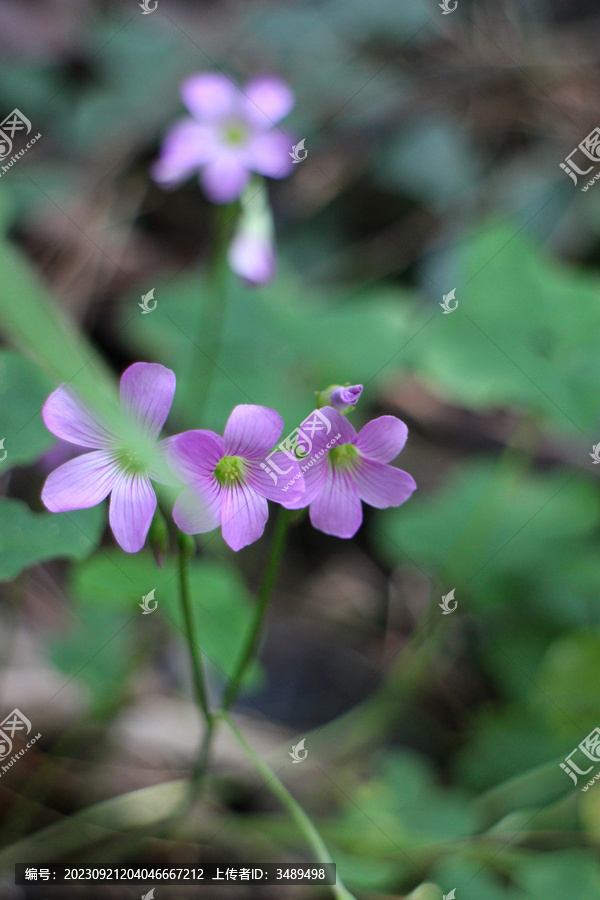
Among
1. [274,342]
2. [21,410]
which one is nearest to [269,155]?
[274,342]

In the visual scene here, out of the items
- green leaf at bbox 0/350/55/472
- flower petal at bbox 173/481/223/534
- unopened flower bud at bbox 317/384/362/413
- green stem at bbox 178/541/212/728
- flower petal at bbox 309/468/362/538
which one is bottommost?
green stem at bbox 178/541/212/728

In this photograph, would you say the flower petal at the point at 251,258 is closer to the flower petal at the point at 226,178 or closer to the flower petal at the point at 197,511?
the flower petal at the point at 226,178

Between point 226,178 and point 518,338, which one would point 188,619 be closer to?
point 226,178

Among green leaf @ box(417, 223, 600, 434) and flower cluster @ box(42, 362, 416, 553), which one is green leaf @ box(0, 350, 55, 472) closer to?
flower cluster @ box(42, 362, 416, 553)

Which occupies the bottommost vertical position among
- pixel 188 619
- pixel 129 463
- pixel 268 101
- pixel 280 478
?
pixel 188 619

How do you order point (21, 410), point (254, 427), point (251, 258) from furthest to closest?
point (251, 258) < point (21, 410) < point (254, 427)

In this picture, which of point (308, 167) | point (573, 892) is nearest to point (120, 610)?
point (573, 892)

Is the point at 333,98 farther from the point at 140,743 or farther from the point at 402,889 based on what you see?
the point at 402,889

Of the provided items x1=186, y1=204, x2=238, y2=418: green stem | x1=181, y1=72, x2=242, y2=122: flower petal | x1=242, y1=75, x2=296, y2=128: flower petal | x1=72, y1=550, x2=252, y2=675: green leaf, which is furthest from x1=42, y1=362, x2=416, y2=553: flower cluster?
x1=181, y1=72, x2=242, y2=122: flower petal
